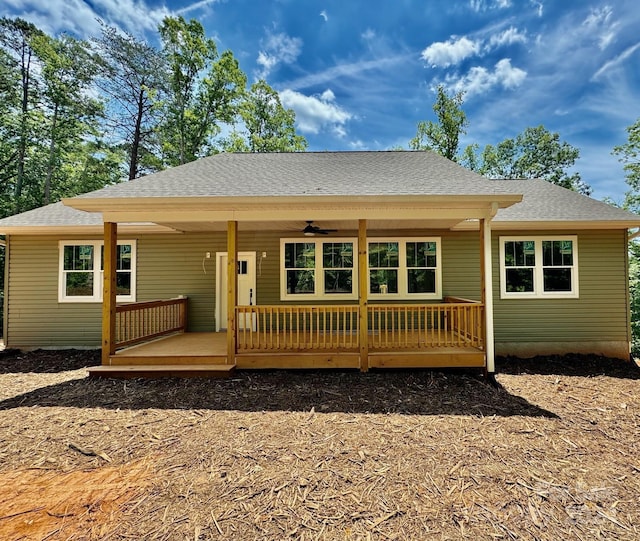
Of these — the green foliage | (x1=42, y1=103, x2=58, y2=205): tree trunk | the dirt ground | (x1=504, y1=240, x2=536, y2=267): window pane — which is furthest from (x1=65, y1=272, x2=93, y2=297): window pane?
the green foliage

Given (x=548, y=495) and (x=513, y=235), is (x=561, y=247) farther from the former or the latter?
(x=548, y=495)

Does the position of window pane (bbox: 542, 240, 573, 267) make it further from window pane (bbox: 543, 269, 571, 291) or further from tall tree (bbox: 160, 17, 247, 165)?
tall tree (bbox: 160, 17, 247, 165)

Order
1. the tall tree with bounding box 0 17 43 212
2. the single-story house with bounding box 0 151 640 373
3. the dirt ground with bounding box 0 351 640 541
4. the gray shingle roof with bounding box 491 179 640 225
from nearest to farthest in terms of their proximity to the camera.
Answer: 1. the dirt ground with bounding box 0 351 640 541
2. the single-story house with bounding box 0 151 640 373
3. the gray shingle roof with bounding box 491 179 640 225
4. the tall tree with bounding box 0 17 43 212

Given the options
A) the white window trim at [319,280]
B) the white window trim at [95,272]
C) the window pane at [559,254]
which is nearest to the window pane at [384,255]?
the white window trim at [319,280]

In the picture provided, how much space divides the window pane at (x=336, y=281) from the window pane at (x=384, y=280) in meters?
0.57

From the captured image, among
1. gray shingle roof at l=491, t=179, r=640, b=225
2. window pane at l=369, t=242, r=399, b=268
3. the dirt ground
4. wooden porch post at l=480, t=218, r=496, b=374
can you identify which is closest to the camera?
the dirt ground

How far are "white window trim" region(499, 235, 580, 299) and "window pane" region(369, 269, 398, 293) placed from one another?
8.11 ft

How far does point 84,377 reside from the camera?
5766 millimetres

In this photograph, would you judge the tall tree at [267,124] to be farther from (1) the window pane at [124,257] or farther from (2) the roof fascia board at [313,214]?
(2) the roof fascia board at [313,214]

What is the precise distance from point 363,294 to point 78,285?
284 inches

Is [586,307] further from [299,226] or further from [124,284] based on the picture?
[124,284]

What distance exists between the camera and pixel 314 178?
6.52m

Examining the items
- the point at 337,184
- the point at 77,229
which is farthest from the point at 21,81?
the point at 337,184

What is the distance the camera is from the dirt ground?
2219 millimetres
